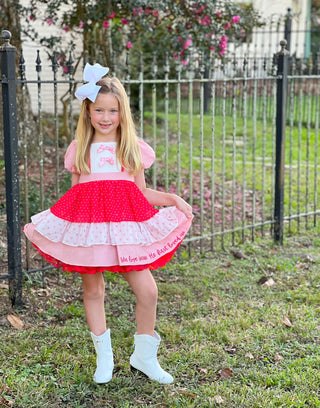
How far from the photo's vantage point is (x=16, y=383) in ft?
10.4

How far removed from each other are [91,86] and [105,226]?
27.1 inches

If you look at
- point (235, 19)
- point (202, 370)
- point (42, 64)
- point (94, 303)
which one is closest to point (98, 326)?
point (94, 303)

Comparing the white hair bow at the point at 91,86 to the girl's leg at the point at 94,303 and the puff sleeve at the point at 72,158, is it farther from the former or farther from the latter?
the girl's leg at the point at 94,303

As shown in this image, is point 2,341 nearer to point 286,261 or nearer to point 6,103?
point 6,103

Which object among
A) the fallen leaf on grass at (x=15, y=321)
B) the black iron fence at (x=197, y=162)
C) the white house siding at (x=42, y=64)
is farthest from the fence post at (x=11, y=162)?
the white house siding at (x=42, y=64)

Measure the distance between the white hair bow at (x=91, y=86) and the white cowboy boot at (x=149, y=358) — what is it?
4.01 feet

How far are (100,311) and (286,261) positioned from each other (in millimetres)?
2564

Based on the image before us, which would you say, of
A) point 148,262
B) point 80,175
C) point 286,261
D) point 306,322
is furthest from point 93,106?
point 286,261

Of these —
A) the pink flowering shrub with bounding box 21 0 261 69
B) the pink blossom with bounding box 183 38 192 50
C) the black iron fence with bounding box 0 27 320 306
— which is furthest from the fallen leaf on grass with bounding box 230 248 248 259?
the pink blossom with bounding box 183 38 192 50

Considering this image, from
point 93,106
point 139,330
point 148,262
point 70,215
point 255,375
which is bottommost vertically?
point 255,375

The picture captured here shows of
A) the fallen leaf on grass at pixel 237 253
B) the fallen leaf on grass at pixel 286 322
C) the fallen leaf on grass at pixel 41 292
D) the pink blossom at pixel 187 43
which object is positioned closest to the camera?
the fallen leaf on grass at pixel 286 322

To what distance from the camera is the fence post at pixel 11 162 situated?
3910 mm

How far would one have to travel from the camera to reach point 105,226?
3.04 m

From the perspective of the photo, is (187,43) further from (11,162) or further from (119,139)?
(119,139)
